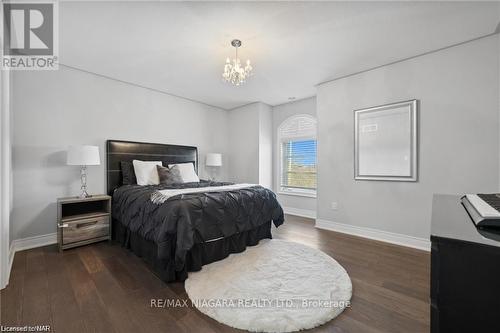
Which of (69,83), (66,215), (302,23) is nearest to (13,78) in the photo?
(69,83)

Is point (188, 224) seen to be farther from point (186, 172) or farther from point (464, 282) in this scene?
Answer: point (186, 172)

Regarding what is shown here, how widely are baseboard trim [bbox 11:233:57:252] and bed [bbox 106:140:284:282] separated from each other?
2.63 feet

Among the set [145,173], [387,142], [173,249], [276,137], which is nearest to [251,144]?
[276,137]

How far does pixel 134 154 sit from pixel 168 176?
0.78 meters

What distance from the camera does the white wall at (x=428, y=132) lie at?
247 cm

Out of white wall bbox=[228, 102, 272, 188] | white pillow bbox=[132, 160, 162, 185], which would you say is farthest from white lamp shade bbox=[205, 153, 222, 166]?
white pillow bbox=[132, 160, 162, 185]

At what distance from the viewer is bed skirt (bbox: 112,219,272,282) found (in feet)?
6.70

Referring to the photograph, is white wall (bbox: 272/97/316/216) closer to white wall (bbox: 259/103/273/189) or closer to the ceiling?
white wall (bbox: 259/103/273/189)

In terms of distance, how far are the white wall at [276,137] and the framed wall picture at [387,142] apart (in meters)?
1.38

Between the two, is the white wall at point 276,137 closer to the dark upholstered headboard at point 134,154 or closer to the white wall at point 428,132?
the white wall at point 428,132

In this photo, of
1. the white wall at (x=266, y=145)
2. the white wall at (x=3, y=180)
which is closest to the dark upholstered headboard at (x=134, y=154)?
the white wall at (x=3, y=180)

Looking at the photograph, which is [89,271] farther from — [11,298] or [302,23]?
[302,23]

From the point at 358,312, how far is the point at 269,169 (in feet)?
12.5

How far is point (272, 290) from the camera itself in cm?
186
